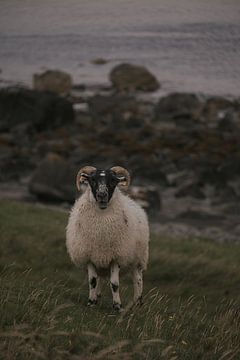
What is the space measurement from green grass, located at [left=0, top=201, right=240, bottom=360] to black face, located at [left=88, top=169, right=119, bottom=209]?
4.63 feet

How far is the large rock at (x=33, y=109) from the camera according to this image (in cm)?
4700

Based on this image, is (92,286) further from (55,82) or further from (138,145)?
(55,82)

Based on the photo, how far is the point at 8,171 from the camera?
121 feet

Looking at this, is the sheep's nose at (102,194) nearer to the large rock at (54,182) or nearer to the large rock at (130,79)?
the large rock at (54,182)

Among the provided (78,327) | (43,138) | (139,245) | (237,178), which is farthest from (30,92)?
(78,327)

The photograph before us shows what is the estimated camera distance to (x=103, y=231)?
37.4 ft

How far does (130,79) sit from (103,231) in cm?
5293

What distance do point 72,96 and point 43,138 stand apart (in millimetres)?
14270

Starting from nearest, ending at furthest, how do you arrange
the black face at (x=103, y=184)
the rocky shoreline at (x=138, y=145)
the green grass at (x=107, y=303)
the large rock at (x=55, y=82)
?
the green grass at (x=107, y=303) → the black face at (x=103, y=184) → the rocky shoreline at (x=138, y=145) → the large rock at (x=55, y=82)

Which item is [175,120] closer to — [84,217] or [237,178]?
[237,178]

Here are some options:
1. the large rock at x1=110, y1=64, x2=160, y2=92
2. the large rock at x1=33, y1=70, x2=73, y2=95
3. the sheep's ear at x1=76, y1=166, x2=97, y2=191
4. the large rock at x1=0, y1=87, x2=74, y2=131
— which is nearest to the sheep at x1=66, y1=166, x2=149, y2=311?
the sheep's ear at x1=76, y1=166, x2=97, y2=191

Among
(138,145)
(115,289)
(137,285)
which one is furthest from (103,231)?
(138,145)

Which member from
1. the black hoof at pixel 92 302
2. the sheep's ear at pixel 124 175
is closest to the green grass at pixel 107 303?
the black hoof at pixel 92 302

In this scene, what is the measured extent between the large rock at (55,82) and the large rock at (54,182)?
2562 centimetres
